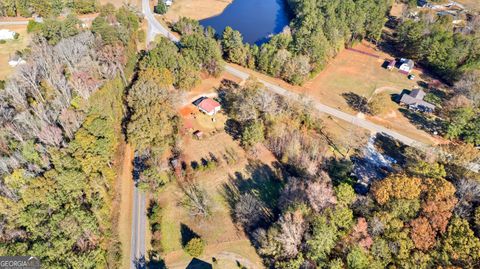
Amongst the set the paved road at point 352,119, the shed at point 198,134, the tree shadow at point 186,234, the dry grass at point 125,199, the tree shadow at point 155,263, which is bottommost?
the tree shadow at point 155,263

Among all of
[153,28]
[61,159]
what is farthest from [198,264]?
[153,28]

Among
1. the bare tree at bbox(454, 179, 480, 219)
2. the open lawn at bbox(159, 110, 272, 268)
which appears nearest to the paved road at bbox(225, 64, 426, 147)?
the open lawn at bbox(159, 110, 272, 268)

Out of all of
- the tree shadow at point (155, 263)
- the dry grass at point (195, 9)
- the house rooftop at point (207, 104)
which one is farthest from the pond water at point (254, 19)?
the tree shadow at point (155, 263)

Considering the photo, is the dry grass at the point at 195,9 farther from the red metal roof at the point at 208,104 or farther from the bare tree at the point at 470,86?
the bare tree at the point at 470,86

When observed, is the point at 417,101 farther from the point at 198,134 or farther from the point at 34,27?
the point at 34,27

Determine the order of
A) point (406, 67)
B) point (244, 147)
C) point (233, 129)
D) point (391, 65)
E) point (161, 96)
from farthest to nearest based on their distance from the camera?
point (391, 65)
point (406, 67)
point (233, 129)
point (244, 147)
point (161, 96)
